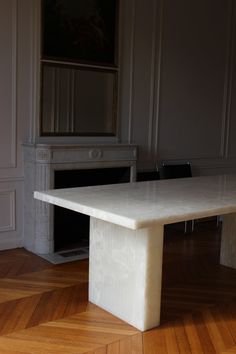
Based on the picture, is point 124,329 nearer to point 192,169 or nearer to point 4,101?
point 4,101

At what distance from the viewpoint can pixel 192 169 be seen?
6.32 metres

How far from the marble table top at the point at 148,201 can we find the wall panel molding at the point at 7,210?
55.6 inches

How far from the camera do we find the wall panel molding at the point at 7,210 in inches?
188

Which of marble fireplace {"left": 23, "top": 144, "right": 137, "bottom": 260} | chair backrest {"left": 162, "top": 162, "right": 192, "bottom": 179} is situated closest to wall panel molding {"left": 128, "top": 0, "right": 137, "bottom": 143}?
chair backrest {"left": 162, "top": 162, "right": 192, "bottom": 179}

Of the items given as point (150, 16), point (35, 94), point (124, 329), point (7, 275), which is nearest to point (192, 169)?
point (150, 16)

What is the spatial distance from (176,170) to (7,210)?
2.17 metres

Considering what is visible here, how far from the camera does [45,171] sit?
464cm

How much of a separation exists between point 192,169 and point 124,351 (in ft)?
12.5

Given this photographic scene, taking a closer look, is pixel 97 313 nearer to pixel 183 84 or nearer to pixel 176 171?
pixel 176 171

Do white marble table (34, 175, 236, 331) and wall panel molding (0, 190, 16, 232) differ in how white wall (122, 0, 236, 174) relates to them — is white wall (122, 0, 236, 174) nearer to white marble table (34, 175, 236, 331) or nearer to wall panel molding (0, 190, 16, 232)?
wall panel molding (0, 190, 16, 232)

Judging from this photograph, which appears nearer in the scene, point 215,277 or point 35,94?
point 215,277

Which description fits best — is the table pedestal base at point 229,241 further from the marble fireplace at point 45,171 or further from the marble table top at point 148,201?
the marble fireplace at point 45,171

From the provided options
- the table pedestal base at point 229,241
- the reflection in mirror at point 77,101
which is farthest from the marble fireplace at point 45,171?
the table pedestal base at point 229,241

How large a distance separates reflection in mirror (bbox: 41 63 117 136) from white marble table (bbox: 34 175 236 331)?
5.12ft
